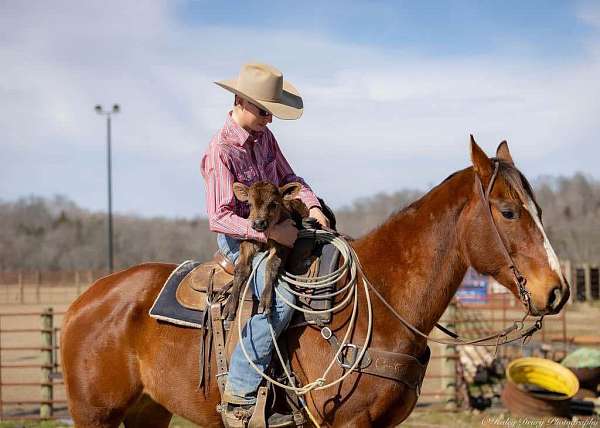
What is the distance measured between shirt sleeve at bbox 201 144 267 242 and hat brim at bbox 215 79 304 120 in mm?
355

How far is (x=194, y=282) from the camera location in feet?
13.6

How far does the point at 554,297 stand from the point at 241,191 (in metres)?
1.68

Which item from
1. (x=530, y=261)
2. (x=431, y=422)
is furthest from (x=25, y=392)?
(x=530, y=261)

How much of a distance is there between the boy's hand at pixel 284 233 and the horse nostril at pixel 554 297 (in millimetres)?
1328

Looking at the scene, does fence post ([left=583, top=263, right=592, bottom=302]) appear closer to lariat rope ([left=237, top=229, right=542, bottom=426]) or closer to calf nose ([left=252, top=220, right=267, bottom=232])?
lariat rope ([left=237, top=229, right=542, bottom=426])

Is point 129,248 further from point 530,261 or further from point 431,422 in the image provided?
point 530,261

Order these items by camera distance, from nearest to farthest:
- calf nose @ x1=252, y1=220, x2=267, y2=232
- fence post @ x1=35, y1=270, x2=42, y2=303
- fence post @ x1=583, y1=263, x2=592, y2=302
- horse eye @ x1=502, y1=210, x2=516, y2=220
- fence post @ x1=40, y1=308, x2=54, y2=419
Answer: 1. horse eye @ x1=502, y1=210, x2=516, y2=220
2. calf nose @ x1=252, y1=220, x2=267, y2=232
3. fence post @ x1=40, y1=308, x2=54, y2=419
4. fence post @ x1=583, y1=263, x2=592, y2=302
5. fence post @ x1=35, y1=270, x2=42, y2=303

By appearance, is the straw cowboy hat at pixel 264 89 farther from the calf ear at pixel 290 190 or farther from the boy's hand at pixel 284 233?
the boy's hand at pixel 284 233

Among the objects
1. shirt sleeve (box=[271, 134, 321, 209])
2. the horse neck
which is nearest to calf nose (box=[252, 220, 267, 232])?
the horse neck

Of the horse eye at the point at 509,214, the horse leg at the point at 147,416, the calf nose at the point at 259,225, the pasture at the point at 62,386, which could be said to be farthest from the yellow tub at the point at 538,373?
the calf nose at the point at 259,225

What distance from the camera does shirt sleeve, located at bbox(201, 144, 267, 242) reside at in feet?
12.0

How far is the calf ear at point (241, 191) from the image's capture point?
3.70m

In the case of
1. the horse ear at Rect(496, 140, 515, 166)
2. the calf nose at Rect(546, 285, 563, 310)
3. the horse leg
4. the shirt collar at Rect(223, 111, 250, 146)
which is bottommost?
the horse leg

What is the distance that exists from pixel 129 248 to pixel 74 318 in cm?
7359
